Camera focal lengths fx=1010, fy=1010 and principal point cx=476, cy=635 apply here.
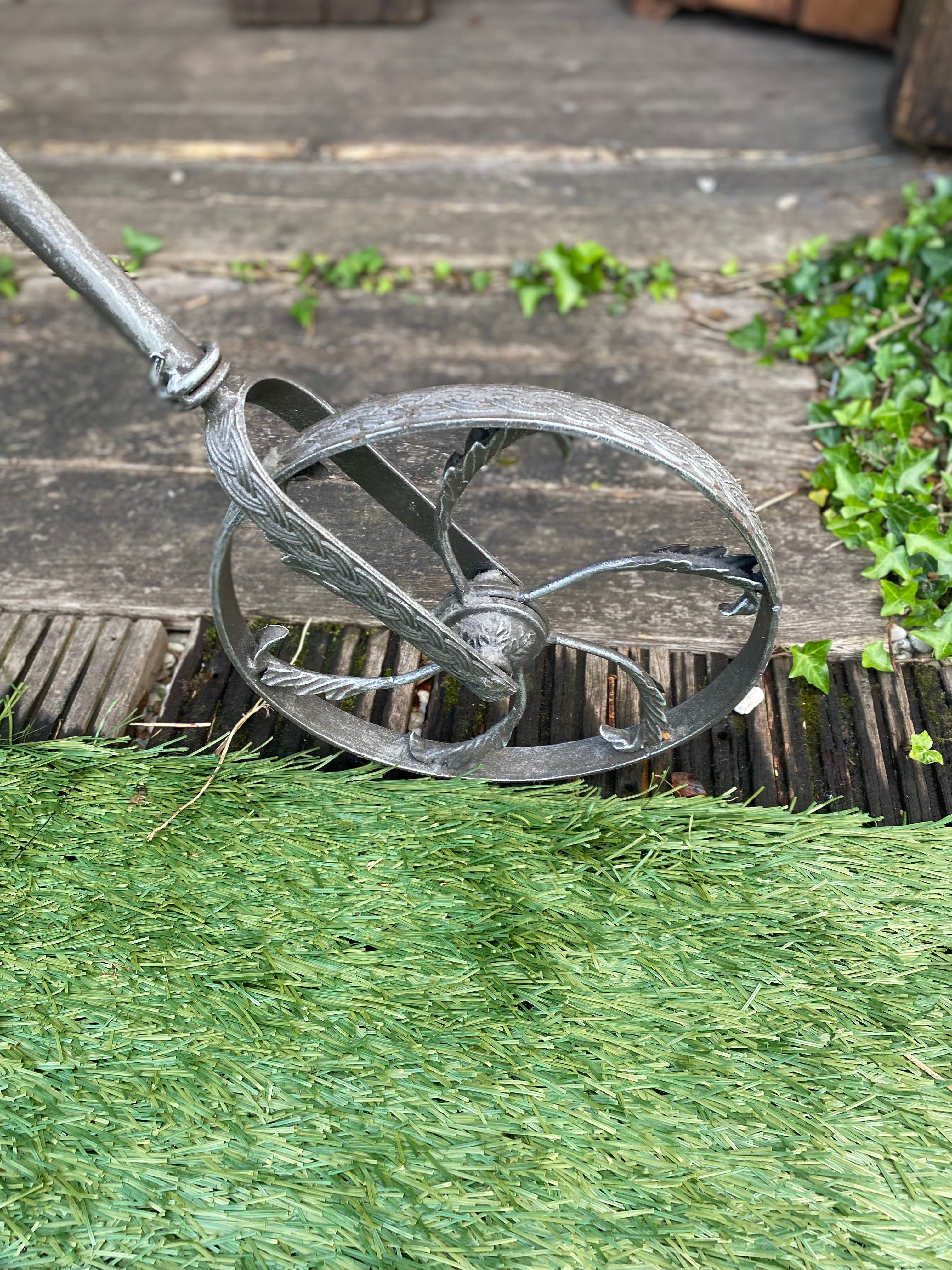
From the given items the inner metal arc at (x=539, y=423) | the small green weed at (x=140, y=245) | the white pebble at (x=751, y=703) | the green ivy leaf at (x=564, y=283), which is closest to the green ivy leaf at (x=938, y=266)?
the green ivy leaf at (x=564, y=283)

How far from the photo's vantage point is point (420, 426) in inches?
55.0

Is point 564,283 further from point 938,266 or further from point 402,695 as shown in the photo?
point 402,695

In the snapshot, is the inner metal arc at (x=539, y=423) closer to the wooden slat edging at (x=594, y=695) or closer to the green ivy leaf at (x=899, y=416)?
the wooden slat edging at (x=594, y=695)

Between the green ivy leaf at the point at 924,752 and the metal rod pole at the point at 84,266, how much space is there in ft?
4.82

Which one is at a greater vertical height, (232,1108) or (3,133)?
(3,133)

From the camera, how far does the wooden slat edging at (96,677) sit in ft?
6.74

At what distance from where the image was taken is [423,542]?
1802mm

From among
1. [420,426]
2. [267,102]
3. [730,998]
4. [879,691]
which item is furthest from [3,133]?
[730,998]

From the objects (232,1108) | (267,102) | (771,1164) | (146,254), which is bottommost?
(232,1108)

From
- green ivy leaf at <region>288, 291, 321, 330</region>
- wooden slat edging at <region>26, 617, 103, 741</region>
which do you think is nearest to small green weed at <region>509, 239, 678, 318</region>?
green ivy leaf at <region>288, 291, 321, 330</region>

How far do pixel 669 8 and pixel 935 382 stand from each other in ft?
9.18

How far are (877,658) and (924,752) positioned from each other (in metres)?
0.24

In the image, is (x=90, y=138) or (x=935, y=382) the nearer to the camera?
(x=935, y=382)

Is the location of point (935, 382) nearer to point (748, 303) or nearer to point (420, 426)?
point (748, 303)
